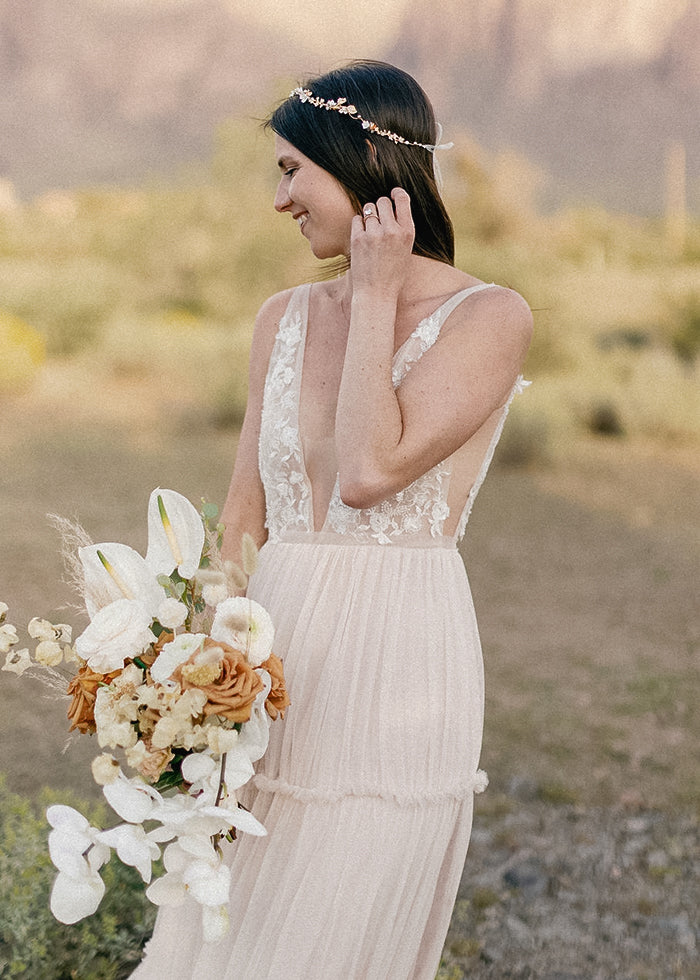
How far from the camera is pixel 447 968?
122 inches

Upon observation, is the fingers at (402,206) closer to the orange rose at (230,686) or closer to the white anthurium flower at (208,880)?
the orange rose at (230,686)

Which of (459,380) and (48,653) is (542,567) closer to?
(459,380)

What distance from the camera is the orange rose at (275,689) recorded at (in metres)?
1.33

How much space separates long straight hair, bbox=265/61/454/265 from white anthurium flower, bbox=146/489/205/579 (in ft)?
1.90

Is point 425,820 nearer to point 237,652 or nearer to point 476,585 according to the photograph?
point 237,652

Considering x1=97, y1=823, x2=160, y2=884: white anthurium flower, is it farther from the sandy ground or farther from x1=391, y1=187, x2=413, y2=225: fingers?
the sandy ground

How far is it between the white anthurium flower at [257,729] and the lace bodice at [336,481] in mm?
403

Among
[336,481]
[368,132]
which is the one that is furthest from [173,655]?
[368,132]

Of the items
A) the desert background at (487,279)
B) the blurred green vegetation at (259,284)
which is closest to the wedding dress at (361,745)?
the desert background at (487,279)

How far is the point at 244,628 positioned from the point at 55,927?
1783 millimetres

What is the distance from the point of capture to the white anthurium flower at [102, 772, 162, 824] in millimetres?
1216

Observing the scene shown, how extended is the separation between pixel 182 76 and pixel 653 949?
Result: 4064 millimetres

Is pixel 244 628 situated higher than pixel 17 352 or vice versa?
pixel 244 628

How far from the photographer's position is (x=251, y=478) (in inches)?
72.1
